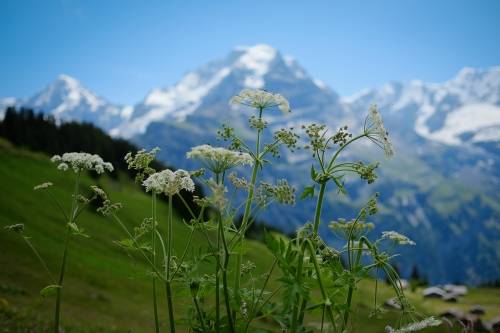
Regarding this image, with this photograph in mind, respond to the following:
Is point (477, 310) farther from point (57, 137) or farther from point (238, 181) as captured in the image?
point (57, 137)

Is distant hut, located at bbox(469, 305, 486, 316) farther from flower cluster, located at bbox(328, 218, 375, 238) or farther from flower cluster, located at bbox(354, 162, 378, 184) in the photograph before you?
flower cluster, located at bbox(354, 162, 378, 184)

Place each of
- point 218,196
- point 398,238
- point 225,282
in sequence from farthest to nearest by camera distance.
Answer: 1. point 398,238
2. point 225,282
3. point 218,196

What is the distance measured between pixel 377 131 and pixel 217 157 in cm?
218

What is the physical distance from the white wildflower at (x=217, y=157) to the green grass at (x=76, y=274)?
37.3 inches

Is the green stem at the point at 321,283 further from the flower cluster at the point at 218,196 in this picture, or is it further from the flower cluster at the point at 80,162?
the flower cluster at the point at 80,162

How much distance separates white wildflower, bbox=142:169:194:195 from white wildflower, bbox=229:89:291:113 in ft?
4.65

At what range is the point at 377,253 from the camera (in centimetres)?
557

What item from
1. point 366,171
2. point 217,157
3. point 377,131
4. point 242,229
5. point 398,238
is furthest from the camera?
point 398,238

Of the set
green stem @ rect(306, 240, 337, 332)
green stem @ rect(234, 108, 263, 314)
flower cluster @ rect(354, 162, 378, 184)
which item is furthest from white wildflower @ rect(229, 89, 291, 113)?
green stem @ rect(306, 240, 337, 332)

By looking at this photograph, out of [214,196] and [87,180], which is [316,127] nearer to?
[214,196]

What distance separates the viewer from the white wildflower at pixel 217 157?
536 centimetres

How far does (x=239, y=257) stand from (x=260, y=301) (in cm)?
58

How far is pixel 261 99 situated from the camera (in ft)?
21.7

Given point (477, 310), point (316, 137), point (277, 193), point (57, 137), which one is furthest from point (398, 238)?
point (57, 137)
